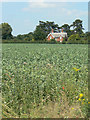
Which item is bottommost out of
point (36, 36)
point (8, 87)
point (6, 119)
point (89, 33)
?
point (6, 119)

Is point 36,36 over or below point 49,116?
over

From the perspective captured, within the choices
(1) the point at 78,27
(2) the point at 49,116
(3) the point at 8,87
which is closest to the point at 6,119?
(2) the point at 49,116

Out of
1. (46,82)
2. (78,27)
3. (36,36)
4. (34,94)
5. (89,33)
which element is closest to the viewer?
(89,33)

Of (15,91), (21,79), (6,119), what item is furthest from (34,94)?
(6,119)

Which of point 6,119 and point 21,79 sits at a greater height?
point 21,79

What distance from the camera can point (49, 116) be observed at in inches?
124

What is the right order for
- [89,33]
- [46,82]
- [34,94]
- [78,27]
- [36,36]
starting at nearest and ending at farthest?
[89,33] → [34,94] → [46,82] → [36,36] → [78,27]

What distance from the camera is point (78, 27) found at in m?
72.2

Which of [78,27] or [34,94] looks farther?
[78,27]

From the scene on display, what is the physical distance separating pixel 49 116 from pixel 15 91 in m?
1.42

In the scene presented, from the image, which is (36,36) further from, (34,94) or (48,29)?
(34,94)

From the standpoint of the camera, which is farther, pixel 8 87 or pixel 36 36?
pixel 36 36

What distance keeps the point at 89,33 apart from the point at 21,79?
120 inches

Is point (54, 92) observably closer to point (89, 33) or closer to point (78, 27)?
point (89, 33)
